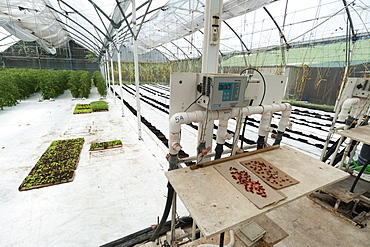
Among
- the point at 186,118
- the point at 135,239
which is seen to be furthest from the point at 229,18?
the point at 135,239

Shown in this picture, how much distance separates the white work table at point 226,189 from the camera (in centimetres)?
79

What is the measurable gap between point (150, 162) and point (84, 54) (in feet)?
61.3

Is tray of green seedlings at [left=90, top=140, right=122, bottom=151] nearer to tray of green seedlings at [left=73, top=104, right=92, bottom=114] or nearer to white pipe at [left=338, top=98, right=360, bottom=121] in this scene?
tray of green seedlings at [left=73, top=104, right=92, bottom=114]

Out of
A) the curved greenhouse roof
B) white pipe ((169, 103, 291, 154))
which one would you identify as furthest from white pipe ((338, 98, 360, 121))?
the curved greenhouse roof

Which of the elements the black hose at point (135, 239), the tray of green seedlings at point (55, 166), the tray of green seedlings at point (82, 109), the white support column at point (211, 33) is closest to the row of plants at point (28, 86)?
the tray of green seedlings at point (82, 109)

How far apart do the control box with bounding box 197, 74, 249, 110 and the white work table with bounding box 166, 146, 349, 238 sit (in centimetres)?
43

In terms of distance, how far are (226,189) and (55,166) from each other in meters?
2.77

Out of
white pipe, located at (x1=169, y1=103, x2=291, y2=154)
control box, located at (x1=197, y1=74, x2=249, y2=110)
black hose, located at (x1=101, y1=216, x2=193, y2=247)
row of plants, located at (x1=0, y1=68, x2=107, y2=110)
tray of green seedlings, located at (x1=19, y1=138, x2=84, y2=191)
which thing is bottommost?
black hose, located at (x1=101, y1=216, x2=193, y2=247)

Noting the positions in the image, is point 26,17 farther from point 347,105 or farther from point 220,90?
point 347,105

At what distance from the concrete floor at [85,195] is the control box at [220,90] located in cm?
134

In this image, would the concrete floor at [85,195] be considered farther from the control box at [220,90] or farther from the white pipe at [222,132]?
the control box at [220,90]

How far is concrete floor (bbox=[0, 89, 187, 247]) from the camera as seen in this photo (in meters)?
1.62

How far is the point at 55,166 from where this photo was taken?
103 inches

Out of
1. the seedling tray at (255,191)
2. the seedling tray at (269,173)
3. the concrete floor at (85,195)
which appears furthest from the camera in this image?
the concrete floor at (85,195)
